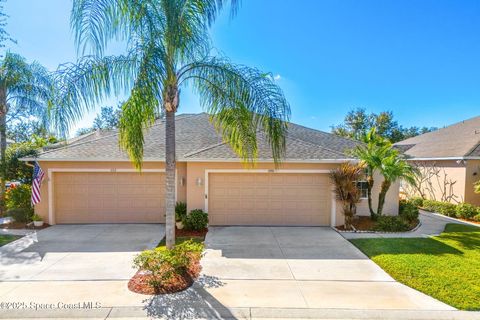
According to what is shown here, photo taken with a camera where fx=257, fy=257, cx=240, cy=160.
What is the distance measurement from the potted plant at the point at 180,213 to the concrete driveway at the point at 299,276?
1.65 meters

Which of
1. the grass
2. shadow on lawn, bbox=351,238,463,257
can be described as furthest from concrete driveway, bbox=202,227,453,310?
the grass

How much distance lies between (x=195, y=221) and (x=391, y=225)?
7902mm

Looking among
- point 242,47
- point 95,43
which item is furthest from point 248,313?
point 242,47

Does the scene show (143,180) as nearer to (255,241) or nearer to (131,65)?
(255,241)

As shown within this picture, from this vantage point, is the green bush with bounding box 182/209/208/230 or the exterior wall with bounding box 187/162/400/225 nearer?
the green bush with bounding box 182/209/208/230

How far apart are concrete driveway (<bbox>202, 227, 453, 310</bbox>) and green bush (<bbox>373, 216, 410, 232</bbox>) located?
90.0 inches

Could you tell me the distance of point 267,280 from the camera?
6070 mm

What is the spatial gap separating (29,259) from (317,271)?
8.01m

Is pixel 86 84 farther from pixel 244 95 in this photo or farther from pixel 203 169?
pixel 203 169

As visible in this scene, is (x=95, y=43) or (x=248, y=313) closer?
(x=248, y=313)

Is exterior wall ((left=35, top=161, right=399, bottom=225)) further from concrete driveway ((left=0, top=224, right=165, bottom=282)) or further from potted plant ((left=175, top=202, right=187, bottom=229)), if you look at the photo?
concrete driveway ((left=0, top=224, right=165, bottom=282))

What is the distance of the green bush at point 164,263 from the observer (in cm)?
559

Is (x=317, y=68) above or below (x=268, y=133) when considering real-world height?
above

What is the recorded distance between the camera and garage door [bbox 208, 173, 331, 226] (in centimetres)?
1095
